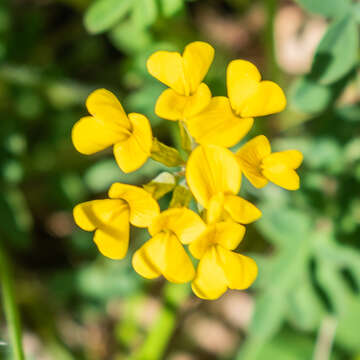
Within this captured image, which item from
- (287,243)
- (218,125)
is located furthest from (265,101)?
(287,243)

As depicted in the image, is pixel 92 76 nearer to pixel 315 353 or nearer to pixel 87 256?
pixel 87 256

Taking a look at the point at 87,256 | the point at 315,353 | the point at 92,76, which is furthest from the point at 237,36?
the point at 315,353

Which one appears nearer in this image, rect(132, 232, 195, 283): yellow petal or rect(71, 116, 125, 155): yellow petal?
rect(132, 232, 195, 283): yellow petal

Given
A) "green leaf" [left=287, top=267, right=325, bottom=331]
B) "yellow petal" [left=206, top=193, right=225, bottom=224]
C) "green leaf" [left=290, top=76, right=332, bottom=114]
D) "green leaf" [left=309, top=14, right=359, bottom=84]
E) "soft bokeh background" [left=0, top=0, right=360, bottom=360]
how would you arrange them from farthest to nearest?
"green leaf" [left=287, top=267, right=325, bottom=331] → "soft bokeh background" [left=0, top=0, right=360, bottom=360] → "green leaf" [left=290, top=76, right=332, bottom=114] → "green leaf" [left=309, top=14, right=359, bottom=84] → "yellow petal" [left=206, top=193, right=225, bottom=224]

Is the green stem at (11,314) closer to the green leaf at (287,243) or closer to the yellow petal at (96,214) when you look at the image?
the yellow petal at (96,214)

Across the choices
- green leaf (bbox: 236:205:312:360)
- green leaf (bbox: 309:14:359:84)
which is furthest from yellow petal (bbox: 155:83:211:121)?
green leaf (bbox: 236:205:312:360)

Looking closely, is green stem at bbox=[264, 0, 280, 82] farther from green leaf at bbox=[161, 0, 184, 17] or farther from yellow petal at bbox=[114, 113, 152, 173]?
yellow petal at bbox=[114, 113, 152, 173]

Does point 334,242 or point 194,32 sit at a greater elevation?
point 194,32
